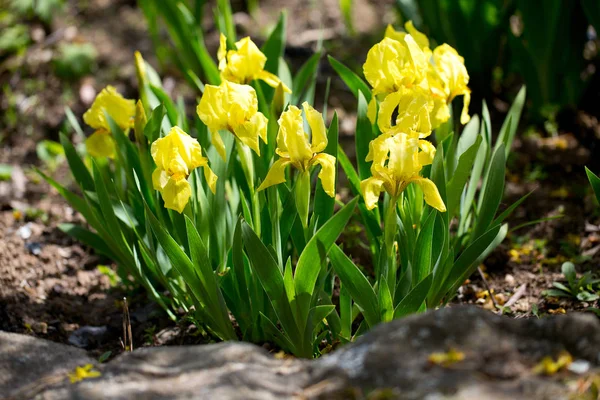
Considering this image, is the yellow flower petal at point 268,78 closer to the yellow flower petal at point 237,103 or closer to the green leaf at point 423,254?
the yellow flower petal at point 237,103

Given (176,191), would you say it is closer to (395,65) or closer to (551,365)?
(395,65)

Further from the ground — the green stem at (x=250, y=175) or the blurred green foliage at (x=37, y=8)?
the blurred green foliage at (x=37, y=8)

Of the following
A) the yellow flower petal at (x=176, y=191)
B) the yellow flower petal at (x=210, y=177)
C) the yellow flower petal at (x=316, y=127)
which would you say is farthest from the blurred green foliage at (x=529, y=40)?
the yellow flower petal at (x=176, y=191)

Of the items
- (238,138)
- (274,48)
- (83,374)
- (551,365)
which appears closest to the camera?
(551,365)

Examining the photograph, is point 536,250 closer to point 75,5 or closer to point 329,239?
point 329,239

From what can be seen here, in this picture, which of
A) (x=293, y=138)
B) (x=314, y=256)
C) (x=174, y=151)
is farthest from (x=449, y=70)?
(x=174, y=151)

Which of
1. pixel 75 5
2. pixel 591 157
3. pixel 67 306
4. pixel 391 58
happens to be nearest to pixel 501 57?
pixel 591 157

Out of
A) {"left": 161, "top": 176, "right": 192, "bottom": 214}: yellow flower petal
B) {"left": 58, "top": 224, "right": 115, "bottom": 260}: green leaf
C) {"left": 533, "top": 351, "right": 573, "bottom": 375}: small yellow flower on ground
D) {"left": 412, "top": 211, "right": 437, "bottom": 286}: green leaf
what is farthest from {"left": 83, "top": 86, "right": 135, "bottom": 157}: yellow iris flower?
{"left": 533, "top": 351, "right": 573, "bottom": 375}: small yellow flower on ground
